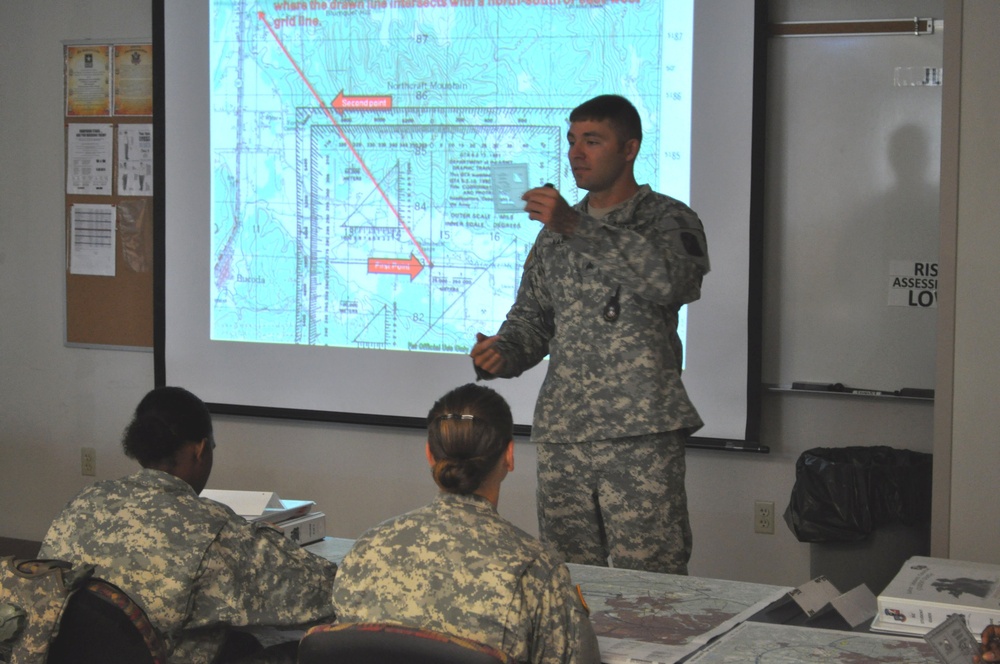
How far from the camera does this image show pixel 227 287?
4.16 m

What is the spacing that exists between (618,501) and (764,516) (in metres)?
1.38

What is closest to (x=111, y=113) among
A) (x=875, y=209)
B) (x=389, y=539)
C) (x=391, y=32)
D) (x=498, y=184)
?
(x=391, y=32)

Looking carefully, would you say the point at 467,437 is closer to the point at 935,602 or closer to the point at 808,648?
the point at 808,648

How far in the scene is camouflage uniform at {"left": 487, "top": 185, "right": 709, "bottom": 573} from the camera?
2.37 metres

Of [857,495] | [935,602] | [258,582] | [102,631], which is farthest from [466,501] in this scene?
[857,495]

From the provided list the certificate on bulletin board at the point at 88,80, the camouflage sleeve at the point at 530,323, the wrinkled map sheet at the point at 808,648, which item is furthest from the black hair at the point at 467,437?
the certificate on bulletin board at the point at 88,80

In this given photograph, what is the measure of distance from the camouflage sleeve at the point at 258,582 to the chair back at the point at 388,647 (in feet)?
1.37

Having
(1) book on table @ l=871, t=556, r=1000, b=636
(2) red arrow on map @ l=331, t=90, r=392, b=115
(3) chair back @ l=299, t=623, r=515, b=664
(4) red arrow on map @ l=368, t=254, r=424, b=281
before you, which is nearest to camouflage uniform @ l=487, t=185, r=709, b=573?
(1) book on table @ l=871, t=556, r=1000, b=636

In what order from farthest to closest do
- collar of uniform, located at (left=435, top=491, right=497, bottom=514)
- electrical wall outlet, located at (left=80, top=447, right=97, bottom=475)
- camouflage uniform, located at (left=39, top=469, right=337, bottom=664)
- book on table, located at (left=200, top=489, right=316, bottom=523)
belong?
1. electrical wall outlet, located at (left=80, top=447, right=97, bottom=475)
2. book on table, located at (left=200, top=489, right=316, bottom=523)
3. camouflage uniform, located at (left=39, top=469, right=337, bottom=664)
4. collar of uniform, located at (left=435, top=491, right=497, bottom=514)

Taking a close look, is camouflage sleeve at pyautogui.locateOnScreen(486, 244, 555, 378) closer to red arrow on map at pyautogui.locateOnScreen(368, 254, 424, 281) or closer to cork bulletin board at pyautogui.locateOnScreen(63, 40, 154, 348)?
red arrow on map at pyautogui.locateOnScreen(368, 254, 424, 281)

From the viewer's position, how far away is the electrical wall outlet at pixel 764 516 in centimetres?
356

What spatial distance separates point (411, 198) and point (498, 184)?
0.34 metres

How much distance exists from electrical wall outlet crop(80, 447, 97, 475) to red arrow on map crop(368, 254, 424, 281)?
5.22 feet

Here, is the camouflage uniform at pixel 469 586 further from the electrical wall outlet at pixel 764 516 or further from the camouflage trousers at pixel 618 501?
the electrical wall outlet at pixel 764 516
